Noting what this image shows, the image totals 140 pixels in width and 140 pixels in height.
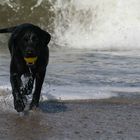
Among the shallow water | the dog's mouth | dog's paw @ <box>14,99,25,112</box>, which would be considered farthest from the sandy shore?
the dog's mouth

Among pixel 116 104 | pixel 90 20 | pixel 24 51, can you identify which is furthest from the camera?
pixel 90 20

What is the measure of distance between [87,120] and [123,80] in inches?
99.8

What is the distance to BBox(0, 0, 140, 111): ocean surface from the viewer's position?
789 centimetres

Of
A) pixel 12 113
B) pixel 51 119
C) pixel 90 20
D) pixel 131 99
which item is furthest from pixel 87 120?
pixel 90 20

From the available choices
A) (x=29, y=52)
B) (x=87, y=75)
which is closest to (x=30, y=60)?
(x=29, y=52)

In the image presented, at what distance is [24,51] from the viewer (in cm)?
609

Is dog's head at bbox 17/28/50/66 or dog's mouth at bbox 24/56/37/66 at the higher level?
dog's head at bbox 17/28/50/66

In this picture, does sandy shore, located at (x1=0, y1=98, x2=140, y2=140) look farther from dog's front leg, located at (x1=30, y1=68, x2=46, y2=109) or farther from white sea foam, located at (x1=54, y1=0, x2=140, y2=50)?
white sea foam, located at (x1=54, y1=0, x2=140, y2=50)

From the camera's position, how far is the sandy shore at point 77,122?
5445mm

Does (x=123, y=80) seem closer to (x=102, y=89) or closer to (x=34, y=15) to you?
(x=102, y=89)

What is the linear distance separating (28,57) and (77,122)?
33.0 inches

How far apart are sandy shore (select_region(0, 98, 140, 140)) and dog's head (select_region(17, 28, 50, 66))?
633mm

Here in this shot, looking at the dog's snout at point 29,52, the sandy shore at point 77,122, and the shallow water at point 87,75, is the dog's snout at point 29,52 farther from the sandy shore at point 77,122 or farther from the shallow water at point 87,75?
the shallow water at point 87,75

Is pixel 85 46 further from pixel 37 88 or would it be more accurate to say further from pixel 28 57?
pixel 28 57
